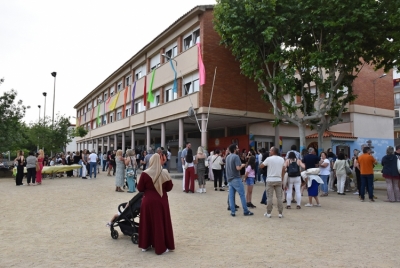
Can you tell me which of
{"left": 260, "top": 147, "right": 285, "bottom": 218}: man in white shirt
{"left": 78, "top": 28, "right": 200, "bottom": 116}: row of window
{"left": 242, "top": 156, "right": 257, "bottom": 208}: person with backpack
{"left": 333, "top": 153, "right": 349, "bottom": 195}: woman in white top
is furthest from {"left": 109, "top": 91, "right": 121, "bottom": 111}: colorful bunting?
{"left": 260, "top": 147, "right": 285, "bottom": 218}: man in white shirt

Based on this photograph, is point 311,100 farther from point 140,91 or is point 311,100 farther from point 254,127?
point 140,91

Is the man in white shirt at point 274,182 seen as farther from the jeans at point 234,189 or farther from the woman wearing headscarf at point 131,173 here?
the woman wearing headscarf at point 131,173

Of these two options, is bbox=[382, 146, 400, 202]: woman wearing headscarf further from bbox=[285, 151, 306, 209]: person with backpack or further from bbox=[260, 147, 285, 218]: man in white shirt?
bbox=[260, 147, 285, 218]: man in white shirt

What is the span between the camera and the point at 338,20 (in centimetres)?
1549

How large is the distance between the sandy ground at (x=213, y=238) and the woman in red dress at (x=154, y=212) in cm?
21

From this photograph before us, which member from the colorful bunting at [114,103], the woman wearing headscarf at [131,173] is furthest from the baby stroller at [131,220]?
the colorful bunting at [114,103]

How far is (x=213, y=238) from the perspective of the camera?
6406 millimetres

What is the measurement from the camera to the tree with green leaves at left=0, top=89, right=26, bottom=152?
77.0 ft

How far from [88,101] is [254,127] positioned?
3437 cm

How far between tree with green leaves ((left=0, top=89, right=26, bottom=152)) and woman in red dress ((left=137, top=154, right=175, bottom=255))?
21.6 meters

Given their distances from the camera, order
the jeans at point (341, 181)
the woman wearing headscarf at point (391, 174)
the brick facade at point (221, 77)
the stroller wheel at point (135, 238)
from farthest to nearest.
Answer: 1. the brick facade at point (221, 77)
2. the jeans at point (341, 181)
3. the woman wearing headscarf at point (391, 174)
4. the stroller wheel at point (135, 238)

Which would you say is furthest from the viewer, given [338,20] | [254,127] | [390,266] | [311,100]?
[254,127]

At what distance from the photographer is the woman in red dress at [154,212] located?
543 cm

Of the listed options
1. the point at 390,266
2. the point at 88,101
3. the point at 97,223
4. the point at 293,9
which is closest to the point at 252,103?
the point at 293,9
